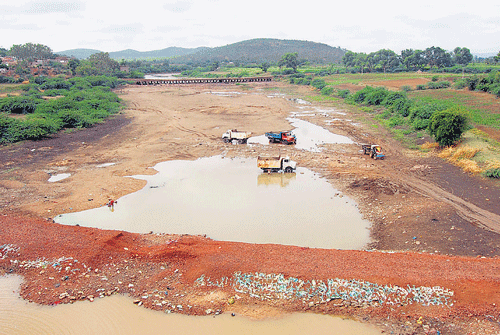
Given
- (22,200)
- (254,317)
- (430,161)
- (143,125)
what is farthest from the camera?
(143,125)

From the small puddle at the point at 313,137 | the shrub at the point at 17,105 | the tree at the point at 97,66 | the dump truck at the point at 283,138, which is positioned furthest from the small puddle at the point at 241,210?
the tree at the point at 97,66

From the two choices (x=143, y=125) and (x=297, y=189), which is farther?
(x=143, y=125)

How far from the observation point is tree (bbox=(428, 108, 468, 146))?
21.2 metres

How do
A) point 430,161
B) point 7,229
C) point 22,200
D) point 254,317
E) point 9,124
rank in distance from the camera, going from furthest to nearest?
point 9,124 < point 430,161 < point 22,200 < point 7,229 < point 254,317

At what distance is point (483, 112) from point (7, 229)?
36351mm

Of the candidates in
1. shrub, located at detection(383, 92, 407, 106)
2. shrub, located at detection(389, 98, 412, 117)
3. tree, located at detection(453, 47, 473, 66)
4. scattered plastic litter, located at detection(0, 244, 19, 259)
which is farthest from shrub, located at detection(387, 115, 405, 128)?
tree, located at detection(453, 47, 473, 66)

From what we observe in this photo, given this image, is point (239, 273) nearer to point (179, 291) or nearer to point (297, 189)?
point (179, 291)

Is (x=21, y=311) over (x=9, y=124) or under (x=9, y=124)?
under

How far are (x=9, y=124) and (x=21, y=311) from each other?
2224 centimetres

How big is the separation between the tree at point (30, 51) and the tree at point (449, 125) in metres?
93.4

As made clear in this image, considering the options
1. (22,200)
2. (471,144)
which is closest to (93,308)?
(22,200)

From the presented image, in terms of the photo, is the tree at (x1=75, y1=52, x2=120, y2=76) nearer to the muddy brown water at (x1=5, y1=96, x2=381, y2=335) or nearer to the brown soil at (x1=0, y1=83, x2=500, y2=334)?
the brown soil at (x1=0, y1=83, x2=500, y2=334)

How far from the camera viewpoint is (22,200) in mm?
16172

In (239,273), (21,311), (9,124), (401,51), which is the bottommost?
(21,311)
